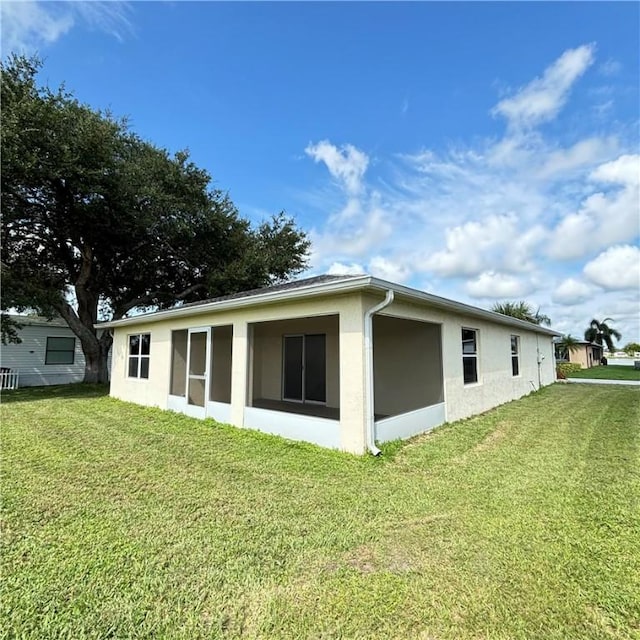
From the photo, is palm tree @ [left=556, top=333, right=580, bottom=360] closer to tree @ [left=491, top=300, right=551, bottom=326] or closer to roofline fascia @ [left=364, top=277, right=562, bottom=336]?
tree @ [left=491, top=300, right=551, bottom=326]

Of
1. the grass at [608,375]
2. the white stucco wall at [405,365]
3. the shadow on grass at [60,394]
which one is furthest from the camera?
the grass at [608,375]

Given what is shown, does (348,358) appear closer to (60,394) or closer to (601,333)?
(60,394)

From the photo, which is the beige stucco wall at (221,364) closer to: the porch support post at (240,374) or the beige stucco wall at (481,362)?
the porch support post at (240,374)

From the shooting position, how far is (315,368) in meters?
10.2

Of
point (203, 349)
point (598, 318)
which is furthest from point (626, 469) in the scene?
point (598, 318)

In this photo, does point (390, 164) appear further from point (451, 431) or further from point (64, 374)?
point (64, 374)

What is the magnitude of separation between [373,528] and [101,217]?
14586 mm

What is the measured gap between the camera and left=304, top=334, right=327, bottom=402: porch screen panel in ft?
32.8

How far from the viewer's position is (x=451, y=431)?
668 cm

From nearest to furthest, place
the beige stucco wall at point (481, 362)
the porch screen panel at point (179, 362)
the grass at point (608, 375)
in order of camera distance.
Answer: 1. the beige stucco wall at point (481, 362)
2. the porch screen panel at point (179, 362)
3. the grass at point (608, 375)

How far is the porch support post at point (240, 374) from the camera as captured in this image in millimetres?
7039

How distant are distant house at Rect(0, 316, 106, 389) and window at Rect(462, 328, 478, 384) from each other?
16.8 meters

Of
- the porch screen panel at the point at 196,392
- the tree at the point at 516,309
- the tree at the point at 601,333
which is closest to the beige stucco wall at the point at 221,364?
the porch screen panel at the point at 196,392

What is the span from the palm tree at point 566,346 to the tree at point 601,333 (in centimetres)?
987
